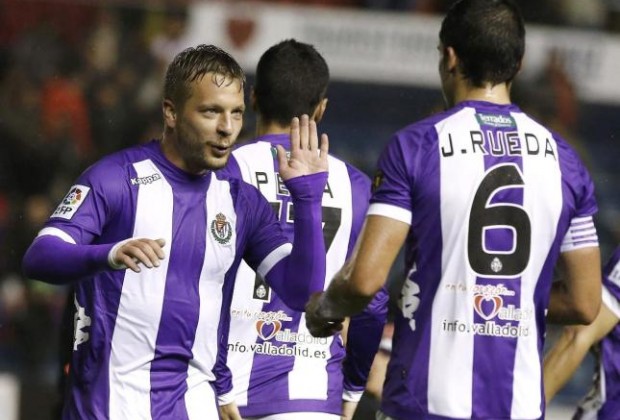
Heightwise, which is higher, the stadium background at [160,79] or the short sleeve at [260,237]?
the stadium background at [160,79]

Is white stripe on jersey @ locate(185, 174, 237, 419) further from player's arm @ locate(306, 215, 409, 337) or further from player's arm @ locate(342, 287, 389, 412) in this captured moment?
player's arm @ locate(342, 287, 389, 412)

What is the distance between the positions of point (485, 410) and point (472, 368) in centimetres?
13

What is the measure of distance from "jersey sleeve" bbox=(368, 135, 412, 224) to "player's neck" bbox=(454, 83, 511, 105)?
300 mm

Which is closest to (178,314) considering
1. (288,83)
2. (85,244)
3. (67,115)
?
(85,244)

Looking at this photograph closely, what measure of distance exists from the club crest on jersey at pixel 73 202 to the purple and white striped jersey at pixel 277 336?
88 centimetres

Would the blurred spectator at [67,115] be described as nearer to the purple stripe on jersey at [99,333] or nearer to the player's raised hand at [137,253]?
the purple stripe on jersey at [99,333]

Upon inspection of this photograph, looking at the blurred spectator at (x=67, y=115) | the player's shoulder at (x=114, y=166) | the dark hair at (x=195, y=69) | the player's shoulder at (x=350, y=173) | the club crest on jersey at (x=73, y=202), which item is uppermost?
the blurred spectator at (x=67, y=115)

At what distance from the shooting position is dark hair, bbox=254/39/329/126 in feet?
16.3

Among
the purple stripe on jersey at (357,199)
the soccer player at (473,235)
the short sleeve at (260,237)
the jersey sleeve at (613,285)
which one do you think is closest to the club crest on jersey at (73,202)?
the short sleeve at (260,237)

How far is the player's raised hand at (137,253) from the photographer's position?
11.5 feet

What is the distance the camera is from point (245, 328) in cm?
475

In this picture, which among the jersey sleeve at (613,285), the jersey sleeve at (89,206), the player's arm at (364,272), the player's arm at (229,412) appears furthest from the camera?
the jersey sleeve at (613,285)

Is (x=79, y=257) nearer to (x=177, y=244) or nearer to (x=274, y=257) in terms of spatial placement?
(x=177, y=244)

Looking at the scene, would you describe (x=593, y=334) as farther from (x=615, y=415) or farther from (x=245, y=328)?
(x=245, y=328)
